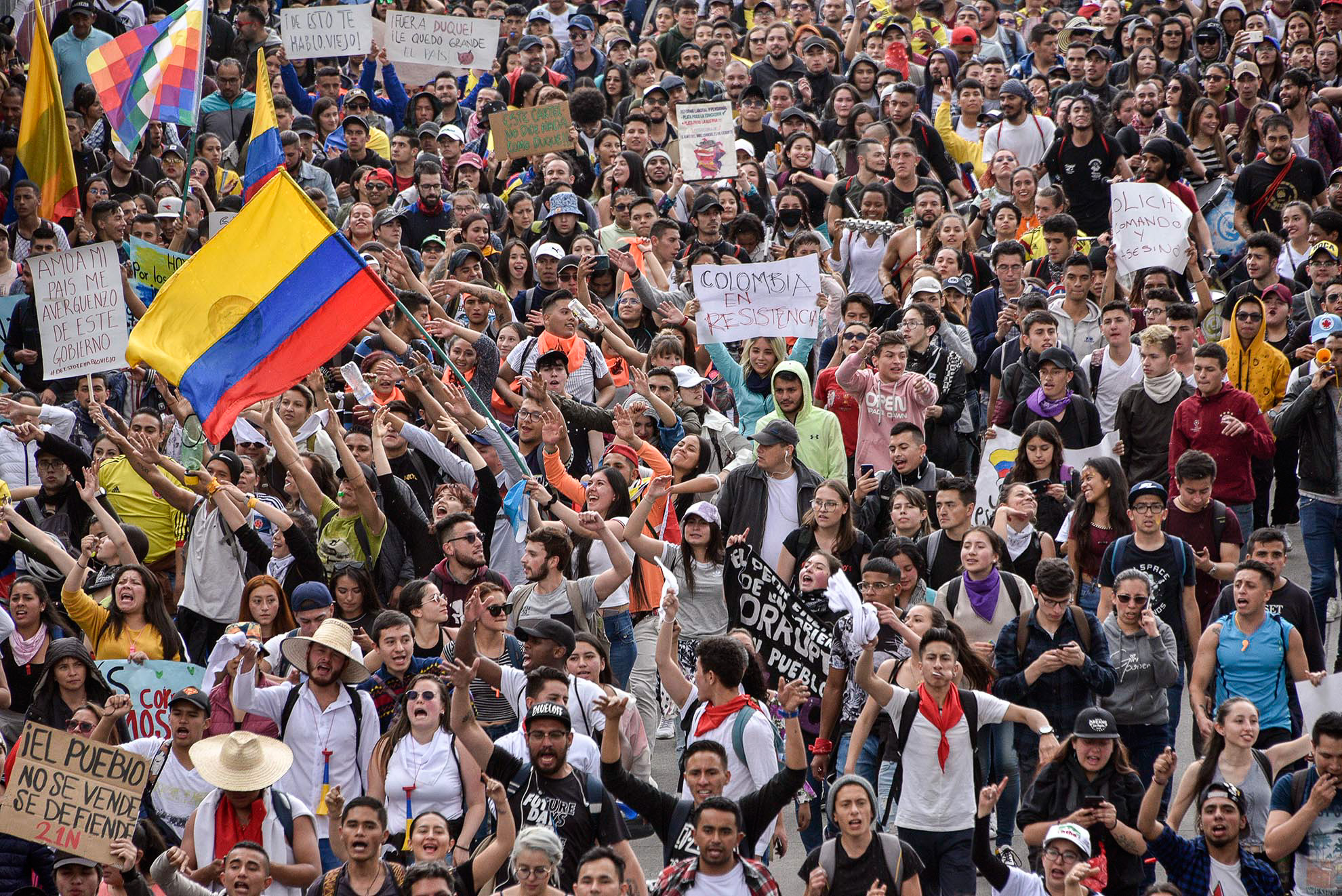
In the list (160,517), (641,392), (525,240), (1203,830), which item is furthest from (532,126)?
(1203,830)

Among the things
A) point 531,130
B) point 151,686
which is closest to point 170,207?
point 531,130

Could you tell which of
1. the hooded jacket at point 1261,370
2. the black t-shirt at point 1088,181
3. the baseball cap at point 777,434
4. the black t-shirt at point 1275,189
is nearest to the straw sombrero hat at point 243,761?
the baseball cap at point 777,434

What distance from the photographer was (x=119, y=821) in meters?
8.21

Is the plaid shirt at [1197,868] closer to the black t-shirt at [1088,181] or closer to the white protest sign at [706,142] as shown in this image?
the black t-shirt at [1088,181]

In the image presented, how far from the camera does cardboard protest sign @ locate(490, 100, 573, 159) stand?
1670 centimetres

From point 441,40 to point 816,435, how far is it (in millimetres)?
9042

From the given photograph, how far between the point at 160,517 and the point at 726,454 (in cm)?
360

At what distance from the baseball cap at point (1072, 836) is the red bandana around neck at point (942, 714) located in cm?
69

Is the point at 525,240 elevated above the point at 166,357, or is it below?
below

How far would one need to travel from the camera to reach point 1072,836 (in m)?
8.19

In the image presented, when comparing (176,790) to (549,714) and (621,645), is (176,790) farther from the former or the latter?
(621,645)

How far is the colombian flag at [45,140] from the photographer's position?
47.3ft

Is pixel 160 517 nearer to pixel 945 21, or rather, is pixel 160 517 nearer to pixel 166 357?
pixel 166 357

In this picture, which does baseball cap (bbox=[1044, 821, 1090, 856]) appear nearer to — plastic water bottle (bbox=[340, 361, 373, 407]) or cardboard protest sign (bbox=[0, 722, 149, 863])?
cardboard protest sign (bbox=[0, 722, 149, 863])
